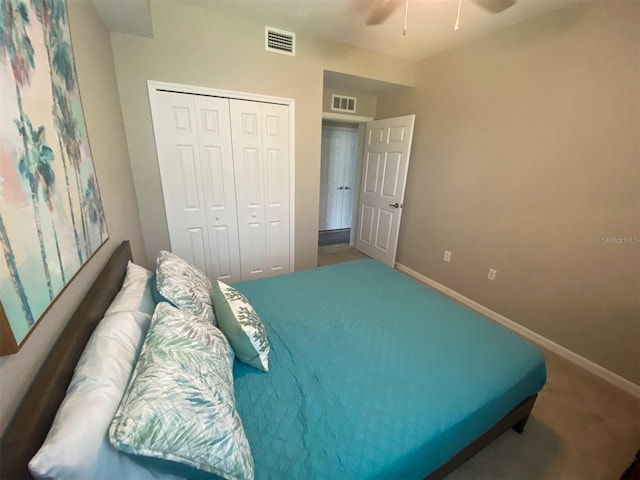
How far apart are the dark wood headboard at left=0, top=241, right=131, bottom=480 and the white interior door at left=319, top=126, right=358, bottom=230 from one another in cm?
442

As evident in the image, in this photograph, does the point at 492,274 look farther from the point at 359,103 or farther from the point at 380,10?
the point at 359,103

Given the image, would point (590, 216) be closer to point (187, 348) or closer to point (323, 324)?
point (323, 324)

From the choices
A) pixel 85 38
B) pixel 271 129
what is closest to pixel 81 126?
pixel 85 38

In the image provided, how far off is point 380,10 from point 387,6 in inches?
2.6

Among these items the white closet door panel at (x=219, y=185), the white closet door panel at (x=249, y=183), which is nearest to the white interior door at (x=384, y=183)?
the white closet door panel at (x=249, y=183)

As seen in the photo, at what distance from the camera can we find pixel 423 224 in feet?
10.4

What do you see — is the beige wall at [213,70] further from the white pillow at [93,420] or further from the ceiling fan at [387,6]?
the white pillow at [93,420]

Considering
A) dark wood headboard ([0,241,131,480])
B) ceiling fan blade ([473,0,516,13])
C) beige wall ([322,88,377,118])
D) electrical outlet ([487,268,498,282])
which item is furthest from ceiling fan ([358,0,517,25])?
dark wood headboard ([0,241,131,480])

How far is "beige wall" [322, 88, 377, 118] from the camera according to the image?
11.2 ft

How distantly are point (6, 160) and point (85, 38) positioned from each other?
126cm

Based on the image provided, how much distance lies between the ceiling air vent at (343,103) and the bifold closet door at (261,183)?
116 centimetres

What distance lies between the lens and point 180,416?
0.65 metres

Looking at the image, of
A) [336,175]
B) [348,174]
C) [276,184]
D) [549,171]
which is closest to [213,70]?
[276,184]

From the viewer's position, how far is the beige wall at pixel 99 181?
23.9 inches
